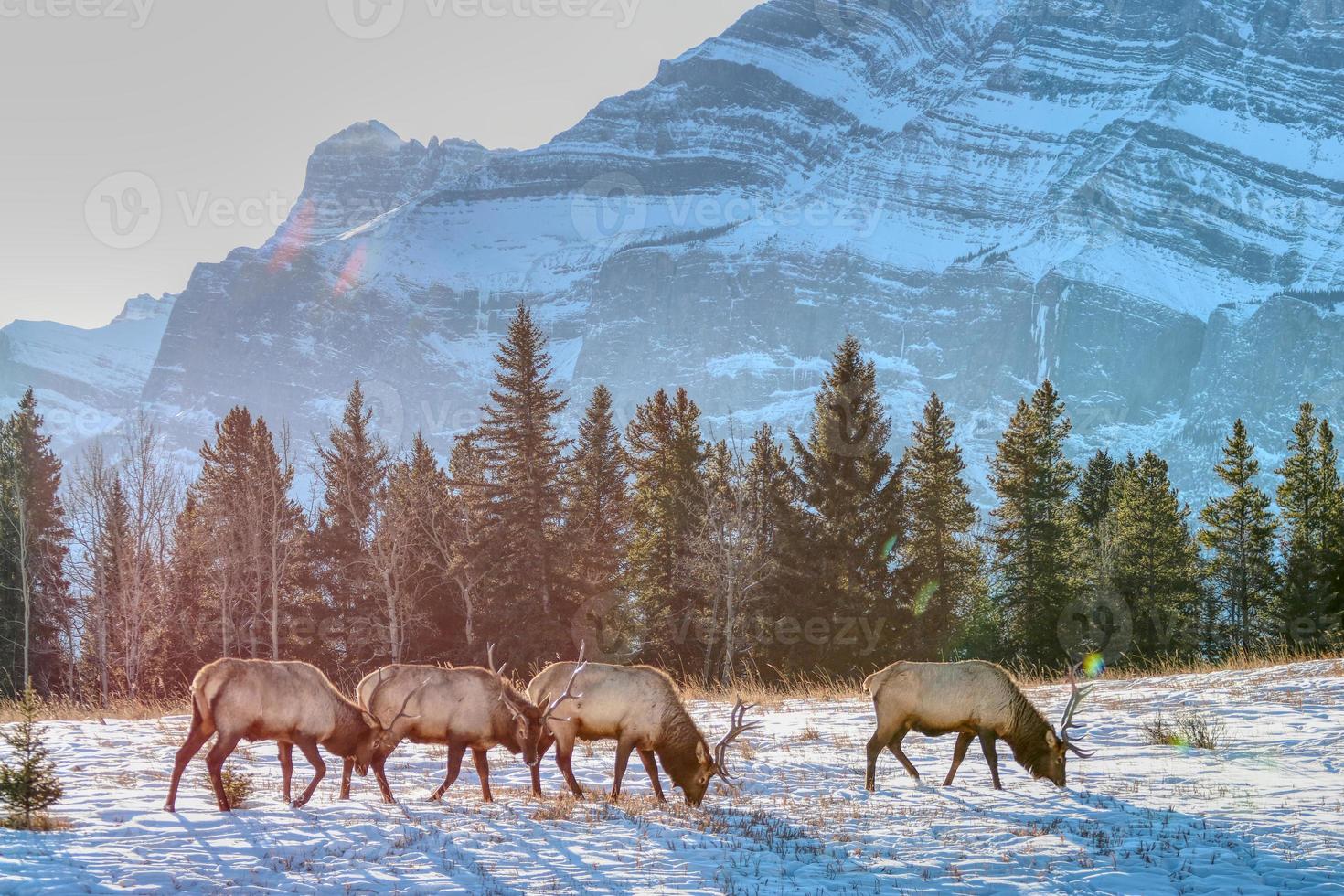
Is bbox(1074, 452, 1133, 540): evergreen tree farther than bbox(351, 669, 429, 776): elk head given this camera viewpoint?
Yes

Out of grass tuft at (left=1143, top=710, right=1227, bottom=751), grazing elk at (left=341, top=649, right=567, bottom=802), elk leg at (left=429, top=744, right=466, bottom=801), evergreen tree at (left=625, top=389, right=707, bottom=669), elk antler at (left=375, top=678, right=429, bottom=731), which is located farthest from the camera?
evergreen tree at (left=625, top=389, right=707, bottom=669)

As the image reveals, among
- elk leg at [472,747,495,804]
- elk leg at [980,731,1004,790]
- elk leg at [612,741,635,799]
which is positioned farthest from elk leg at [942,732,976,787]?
elk leg at [472,747,495,804]

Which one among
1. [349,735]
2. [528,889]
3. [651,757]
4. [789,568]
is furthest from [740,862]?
[789,568]

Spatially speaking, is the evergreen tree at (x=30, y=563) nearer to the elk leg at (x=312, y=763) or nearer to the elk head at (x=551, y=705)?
the elk leg at (x=312, y=763)

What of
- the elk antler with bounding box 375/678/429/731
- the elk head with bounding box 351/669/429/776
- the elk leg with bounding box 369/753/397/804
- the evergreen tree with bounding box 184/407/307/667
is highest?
the evergreen tree with bounding box 184/407/307/667

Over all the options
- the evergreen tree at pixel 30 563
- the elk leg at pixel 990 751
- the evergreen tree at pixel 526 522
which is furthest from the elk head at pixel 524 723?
the evergreen tree at pixel 30 563

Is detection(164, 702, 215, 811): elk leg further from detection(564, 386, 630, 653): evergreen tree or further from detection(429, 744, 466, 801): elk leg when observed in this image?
detection(564, 386, 630, 653): evergreen tree

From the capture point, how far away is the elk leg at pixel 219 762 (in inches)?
419

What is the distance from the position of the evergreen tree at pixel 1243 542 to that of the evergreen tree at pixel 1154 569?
297 centimetres

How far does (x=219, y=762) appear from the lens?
1068 centimetres

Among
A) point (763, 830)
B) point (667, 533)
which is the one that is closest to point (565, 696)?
point (763, 830)

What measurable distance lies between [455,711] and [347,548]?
35761 mm

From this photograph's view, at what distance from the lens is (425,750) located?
53.5 ft

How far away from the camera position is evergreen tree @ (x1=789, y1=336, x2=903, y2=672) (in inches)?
1567
